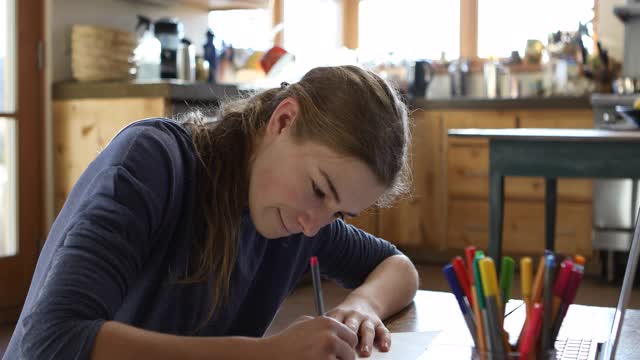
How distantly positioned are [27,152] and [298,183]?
267 centimetres

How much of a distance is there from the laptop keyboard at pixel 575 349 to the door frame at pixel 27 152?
273 centimetres

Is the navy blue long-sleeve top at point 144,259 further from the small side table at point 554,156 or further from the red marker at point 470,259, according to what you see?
the small side table at point 554,156

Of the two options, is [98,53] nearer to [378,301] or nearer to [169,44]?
[169,44]

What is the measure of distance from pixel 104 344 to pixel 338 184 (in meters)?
0.33

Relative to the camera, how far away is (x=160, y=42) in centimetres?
385

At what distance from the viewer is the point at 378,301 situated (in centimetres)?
121

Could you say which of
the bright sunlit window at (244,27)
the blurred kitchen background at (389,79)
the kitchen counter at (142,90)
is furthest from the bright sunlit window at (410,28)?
the kitchen counter at (142,90)

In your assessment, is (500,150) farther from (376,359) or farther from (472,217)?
(376,359)

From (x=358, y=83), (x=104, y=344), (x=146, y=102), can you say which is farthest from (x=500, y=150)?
(x=104, y=344)

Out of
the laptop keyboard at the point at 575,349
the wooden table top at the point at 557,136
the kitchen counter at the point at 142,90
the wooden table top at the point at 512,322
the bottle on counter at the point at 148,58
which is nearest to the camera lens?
the laptop keyboard at the point at 575,349

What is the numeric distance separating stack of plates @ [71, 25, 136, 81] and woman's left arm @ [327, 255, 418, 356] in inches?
101


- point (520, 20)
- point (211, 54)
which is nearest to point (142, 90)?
point (211, 54)

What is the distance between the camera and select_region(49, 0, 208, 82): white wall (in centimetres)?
361

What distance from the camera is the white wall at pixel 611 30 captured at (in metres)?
4.78
